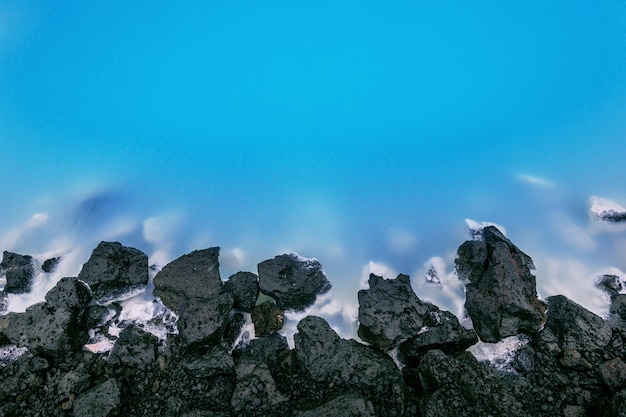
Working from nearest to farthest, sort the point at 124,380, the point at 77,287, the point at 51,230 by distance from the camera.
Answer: the point at 124,380 → the point at 77,287 → the point at 51,230

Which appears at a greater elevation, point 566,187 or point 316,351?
point 566,187

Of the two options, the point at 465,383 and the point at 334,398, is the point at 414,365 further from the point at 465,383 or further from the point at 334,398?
the point at 334,398

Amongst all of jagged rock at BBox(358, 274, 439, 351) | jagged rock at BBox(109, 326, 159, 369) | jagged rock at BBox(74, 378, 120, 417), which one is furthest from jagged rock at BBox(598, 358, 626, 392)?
jagged rock at BBox(74, 378, 120, 417)

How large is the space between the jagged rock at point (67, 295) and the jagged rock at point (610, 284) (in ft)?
11.9

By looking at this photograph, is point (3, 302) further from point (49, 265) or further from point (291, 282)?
point (291, 282)

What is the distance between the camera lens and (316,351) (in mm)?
2721

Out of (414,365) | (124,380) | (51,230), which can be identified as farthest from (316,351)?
(51,230)

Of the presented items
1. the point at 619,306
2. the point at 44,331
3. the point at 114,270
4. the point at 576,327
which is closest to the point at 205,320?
the point at 114,270

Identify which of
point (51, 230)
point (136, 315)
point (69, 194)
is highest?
point (69, 194)

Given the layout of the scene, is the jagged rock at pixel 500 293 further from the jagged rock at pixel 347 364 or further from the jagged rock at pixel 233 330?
the jagged rock at pixel 233 330

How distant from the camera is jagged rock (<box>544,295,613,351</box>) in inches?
107

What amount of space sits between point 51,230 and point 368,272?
2698 mm

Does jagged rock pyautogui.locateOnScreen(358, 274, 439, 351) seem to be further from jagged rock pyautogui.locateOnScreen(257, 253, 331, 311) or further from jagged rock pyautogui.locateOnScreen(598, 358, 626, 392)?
jagged rock pyautogui.locateOnScreen(598, 358, 626, 392)

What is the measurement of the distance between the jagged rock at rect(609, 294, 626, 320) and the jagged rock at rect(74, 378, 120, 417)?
321cm
